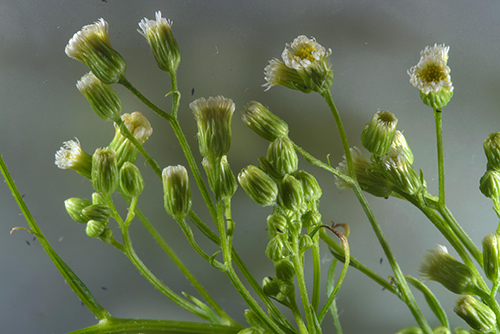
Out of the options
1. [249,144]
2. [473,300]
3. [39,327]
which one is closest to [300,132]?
[249,144]

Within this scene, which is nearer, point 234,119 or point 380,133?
point 380,133

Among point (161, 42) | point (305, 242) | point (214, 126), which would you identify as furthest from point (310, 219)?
point (161, 42)

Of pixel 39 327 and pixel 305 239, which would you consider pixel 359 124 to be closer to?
pixel 305 239

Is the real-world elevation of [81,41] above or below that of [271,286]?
above

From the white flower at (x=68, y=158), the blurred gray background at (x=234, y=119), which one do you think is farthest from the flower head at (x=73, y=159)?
the blurred gray background at (x=234, y=119)

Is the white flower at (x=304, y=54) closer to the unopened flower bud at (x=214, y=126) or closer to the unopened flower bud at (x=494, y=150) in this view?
the unopened flower bud at (x=214, y=126)

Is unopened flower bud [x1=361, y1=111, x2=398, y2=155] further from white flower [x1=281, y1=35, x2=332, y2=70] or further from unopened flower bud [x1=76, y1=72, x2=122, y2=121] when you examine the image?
unopened flower bud [x1=76, y1=72, x2=122, y2=121]

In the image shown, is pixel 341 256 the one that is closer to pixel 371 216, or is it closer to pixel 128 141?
pixel 371 216
